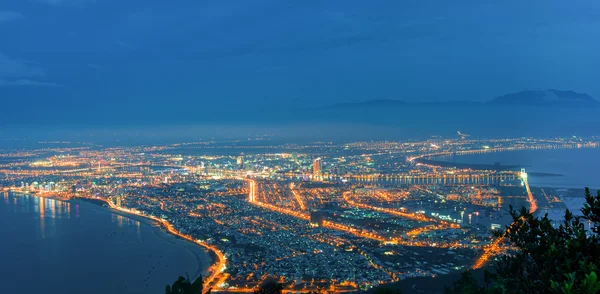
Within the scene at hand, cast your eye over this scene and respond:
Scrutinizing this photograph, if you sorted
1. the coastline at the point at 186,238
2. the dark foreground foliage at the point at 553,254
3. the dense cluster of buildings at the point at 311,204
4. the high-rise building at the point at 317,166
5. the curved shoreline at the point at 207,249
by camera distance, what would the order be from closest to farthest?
the dark foreground foliage at the point at 553,254, the curved shoreline at the point at 207,249, the coastline at the point at 186,238, the dense cluster of buildings at the point at 311,204, the high-rise building at the point at 317,166

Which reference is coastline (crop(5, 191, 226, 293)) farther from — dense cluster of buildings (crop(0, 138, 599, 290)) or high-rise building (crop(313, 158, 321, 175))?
high-rise building (crop(313, 158, 321, 175))

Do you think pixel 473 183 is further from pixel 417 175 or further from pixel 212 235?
pixel 212 235

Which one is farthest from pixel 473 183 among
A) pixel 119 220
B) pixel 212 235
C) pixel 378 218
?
pixel 119 220

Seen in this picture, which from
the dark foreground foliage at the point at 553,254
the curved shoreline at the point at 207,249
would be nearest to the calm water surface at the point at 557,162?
the curved shoreline at the point at 207,249

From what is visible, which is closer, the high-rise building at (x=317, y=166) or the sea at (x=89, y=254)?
the sea at (x=89, y=254)

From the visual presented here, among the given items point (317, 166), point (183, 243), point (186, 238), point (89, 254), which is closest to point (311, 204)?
point (186, 238)

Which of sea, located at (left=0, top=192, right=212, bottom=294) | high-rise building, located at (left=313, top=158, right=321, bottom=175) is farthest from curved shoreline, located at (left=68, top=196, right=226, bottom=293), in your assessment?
high-rise building, located at (left=313, top=158, right=321, bottom=175)

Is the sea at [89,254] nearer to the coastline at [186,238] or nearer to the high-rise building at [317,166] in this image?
the coastline at [186,238]

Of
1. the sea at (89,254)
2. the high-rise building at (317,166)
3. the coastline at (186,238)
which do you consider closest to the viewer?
the coastline at (186,238)
